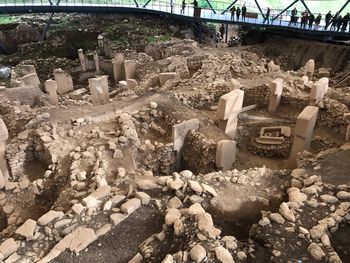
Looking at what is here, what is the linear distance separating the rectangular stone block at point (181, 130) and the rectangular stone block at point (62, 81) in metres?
9.04

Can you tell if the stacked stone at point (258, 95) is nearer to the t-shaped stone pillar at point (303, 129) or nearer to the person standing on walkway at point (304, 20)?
the t-shaped stone pillar at point (303, 129)

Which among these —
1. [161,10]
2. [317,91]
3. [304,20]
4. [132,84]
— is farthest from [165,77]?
[161,10]

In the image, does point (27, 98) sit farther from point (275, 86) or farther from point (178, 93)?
point (275, 86)

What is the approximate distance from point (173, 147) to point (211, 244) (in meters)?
4.38

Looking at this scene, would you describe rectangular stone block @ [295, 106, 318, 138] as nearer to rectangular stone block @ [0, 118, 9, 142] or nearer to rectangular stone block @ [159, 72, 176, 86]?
rectangular stone block @ [159, 72, 176, 86]

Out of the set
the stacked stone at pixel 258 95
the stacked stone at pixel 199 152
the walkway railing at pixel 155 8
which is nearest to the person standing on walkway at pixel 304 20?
the walkway railing at pixel 155 8

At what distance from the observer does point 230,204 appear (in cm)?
539

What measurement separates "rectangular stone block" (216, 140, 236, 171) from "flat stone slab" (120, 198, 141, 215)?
3.31 m

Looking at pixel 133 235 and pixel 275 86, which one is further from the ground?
pixel 275 86

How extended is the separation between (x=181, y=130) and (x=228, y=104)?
154 cm

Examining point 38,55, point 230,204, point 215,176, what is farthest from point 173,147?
point 38,55

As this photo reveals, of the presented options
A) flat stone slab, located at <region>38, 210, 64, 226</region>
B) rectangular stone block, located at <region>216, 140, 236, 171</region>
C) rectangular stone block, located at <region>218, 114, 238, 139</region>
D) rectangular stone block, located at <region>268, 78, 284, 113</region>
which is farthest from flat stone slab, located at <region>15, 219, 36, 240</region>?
rectangular stone block, located at <region>268, 78, 284, 113</region>

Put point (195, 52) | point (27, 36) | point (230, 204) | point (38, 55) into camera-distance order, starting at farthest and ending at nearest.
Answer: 1. point (27, 36)
2. point (38, 55)
3. point (195, 52)
4. point (230, 204)

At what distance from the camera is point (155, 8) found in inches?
985
